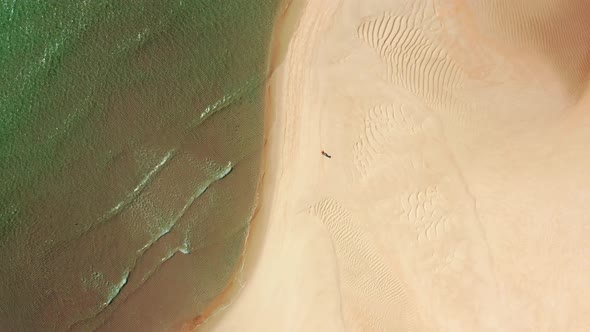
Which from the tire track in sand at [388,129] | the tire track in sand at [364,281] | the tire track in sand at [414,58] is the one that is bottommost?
the tire track in sand at [364,281]

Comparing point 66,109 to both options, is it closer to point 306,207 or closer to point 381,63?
point 306,207

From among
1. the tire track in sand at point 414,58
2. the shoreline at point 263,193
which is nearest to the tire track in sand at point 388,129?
the tire track in sand at point 414,58

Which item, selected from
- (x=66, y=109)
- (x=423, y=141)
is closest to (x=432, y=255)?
(x=423, y=141)

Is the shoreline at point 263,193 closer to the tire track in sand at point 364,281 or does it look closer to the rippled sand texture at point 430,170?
the rippled sand texture at point 430,170

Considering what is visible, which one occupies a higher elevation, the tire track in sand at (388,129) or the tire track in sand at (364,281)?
the tire track in sand at (388,129)

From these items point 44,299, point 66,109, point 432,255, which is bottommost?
point 432,255

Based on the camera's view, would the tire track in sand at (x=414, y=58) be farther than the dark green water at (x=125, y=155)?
No

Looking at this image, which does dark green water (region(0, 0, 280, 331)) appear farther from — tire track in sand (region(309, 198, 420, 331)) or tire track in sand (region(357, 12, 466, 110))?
tire track in sand (region(357, 12, 466, 110))
